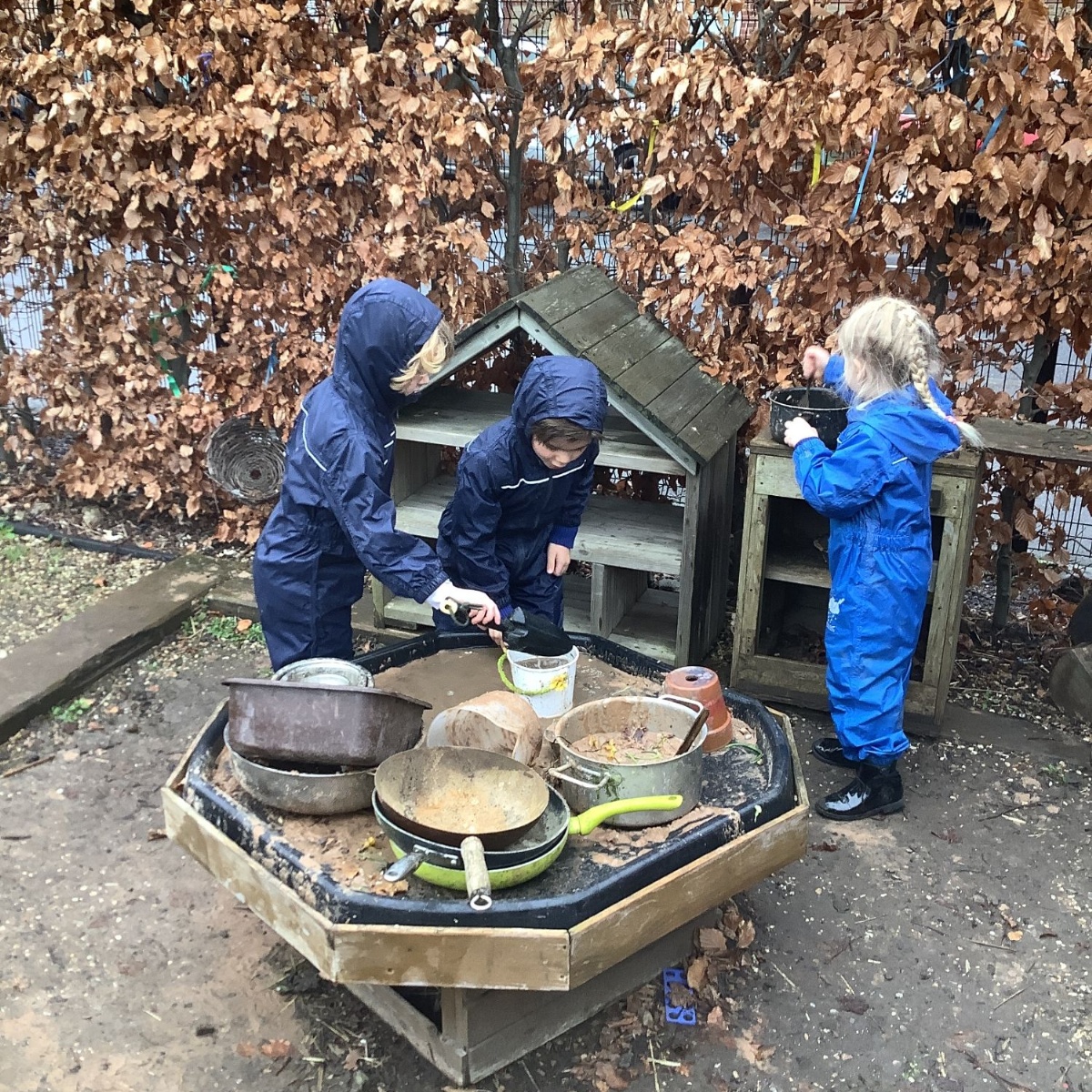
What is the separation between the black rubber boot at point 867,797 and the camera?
3633 millimetres

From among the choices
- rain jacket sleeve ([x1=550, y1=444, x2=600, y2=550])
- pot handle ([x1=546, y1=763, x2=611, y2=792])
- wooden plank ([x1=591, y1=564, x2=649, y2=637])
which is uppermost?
rain jacket sleeve ([x1=550, y1=444, x2=600, y2=550])

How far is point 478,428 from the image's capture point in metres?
4.39

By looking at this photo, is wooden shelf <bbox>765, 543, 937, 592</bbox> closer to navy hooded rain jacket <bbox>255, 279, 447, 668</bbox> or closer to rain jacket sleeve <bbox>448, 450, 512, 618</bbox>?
rain jacket sleeve <bbox>448, 450, 512, 618</bbox>

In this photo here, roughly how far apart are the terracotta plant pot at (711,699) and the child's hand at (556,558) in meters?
0.99

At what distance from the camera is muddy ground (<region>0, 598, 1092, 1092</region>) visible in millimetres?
2629

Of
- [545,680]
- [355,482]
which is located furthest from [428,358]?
[545,680]

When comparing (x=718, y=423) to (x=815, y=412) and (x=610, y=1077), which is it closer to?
(x=815, y=412)

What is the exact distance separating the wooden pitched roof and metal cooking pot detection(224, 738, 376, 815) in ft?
6.73

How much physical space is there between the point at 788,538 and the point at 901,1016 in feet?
6.94

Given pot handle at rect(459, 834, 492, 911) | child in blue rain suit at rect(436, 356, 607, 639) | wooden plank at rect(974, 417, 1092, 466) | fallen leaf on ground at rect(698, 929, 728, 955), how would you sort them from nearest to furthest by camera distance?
pot handle at rect(459, 834, 492, 911), fallen leaf on ground at rect(698, 929, 728, 955), child in blue rain suit at rect(436, 356, 607, 639), wooden plank at rect(974, 417, 1092, 466)

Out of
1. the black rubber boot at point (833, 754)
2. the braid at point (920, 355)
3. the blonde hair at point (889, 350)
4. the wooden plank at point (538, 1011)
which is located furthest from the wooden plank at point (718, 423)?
the wooden plank at point (538, 1011)

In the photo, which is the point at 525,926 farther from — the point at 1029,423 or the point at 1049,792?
the point at 1029,423

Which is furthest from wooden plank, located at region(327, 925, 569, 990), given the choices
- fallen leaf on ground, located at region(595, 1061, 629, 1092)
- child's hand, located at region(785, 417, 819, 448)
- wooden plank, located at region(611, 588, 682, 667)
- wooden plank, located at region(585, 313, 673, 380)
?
wooden plank, located at region(585, 313, 673, 380)

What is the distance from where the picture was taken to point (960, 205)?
4.17m
